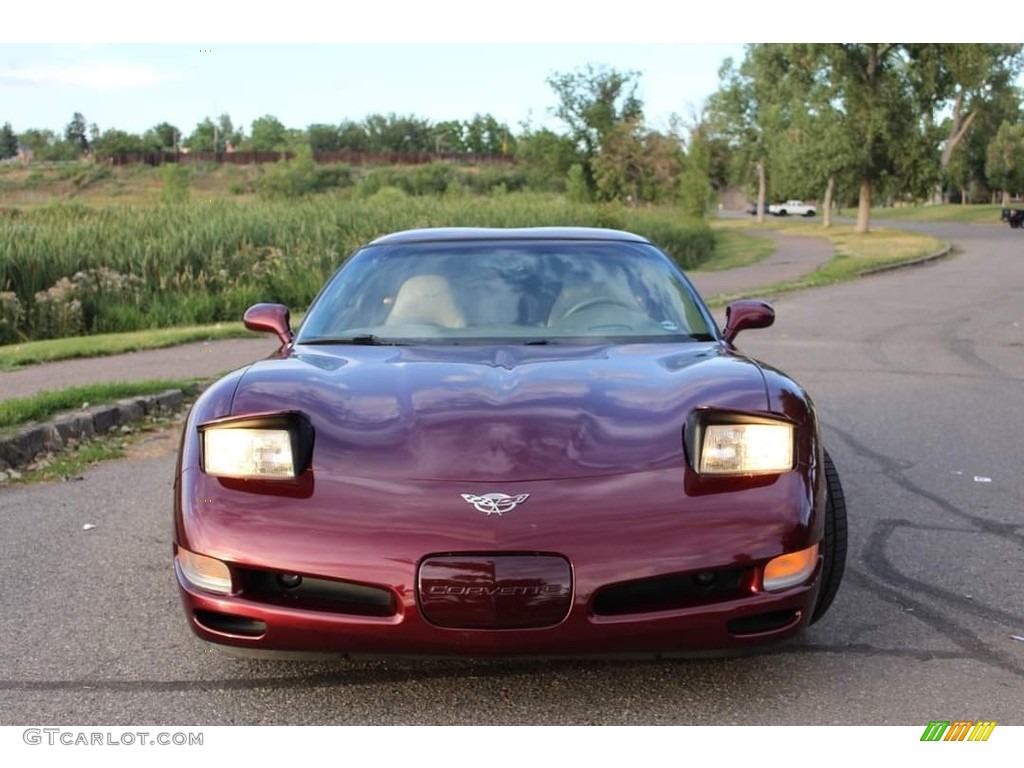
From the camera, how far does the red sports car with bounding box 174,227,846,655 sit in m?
2.84

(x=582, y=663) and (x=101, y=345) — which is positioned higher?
(x=582, y=663)

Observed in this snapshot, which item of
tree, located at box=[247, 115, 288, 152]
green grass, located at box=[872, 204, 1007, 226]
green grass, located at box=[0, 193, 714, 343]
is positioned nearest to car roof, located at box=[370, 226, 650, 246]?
green grass, located at box=[0, 193, 714, 343]

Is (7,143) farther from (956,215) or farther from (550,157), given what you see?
(956,215)

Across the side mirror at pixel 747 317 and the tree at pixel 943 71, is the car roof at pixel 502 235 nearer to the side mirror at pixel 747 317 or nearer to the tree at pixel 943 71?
the side mirror at pixel 747 317

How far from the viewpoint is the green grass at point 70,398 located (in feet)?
23.4

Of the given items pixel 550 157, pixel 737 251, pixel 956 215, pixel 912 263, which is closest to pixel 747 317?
pixel 912 263

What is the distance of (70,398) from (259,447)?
5.22 meters

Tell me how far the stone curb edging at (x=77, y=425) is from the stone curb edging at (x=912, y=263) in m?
19.4

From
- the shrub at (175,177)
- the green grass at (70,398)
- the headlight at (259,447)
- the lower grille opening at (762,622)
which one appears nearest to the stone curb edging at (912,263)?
the green grass at (70,398)

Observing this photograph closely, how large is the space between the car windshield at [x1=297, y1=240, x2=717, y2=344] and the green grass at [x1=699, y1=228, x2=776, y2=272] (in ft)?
76.8

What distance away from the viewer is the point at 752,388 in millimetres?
3352

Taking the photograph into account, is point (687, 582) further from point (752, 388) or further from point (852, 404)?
point (852, 404)

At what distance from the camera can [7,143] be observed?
11131 cm

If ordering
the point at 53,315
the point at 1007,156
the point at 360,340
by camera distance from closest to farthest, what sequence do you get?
1. the point at 360,340
2. the point at 53,315
3. the point at 1007,156
